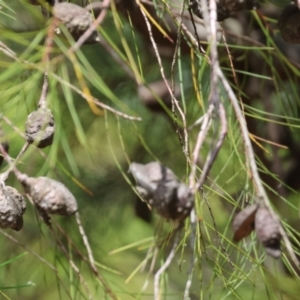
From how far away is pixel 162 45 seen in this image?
30.6 inches

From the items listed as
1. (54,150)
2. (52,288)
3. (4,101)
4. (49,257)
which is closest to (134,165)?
(54,150)

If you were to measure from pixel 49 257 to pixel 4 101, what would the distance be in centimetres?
36

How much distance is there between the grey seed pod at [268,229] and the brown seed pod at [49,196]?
0.31ft

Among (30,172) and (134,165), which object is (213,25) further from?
(30,172)

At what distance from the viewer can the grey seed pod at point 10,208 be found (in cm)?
32

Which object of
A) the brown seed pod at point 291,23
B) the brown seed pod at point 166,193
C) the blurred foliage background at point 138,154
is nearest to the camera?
the brown seed pod at point 166,193

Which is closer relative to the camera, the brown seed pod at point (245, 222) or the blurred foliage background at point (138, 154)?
the brown seed pod at point (245, 222)

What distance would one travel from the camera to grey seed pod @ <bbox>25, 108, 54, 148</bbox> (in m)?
0.31

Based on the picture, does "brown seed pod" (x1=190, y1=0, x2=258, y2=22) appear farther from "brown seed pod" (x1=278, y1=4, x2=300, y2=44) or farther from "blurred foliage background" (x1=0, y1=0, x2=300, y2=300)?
"blurred foliage background" (x1=0, y1=0, x2=300, y2=300)

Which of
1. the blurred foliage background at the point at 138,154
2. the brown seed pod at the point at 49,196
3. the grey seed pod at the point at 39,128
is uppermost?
the grey seed pod at the point at 39,128

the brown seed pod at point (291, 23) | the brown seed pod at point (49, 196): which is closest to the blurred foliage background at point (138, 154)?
the brown seed pod at point (291, 23)

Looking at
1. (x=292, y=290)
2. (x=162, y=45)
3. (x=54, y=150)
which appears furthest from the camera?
(x=162, y=45)

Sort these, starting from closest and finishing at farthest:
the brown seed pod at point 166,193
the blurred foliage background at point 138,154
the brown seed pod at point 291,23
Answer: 1. the brown seed pod at point 166,193
2. the brown seed pod at point 291,23
3. the blurred foliage background at point 138,154

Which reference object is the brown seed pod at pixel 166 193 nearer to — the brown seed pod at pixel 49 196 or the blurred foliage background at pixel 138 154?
the brown seed pod at pixel 49 196
